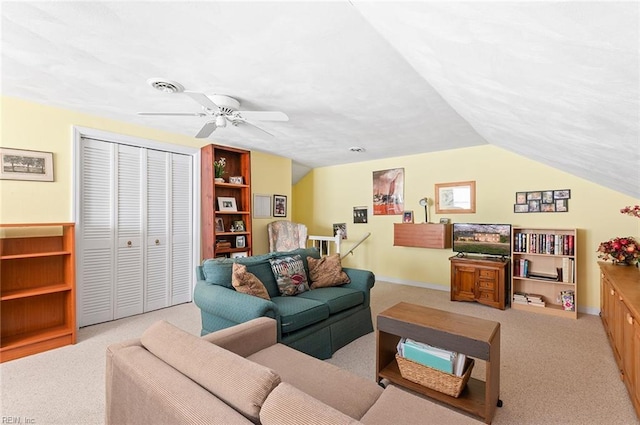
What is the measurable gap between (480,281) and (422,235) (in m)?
1.11

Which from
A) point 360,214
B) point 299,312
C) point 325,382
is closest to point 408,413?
point 325,382

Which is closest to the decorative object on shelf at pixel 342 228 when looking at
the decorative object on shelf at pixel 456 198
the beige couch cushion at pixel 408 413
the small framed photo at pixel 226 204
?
the decorative object on shelf at pixel 456 198

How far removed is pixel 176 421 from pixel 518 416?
212 cm

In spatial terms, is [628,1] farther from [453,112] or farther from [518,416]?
[453,112]

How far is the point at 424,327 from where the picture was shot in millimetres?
1977

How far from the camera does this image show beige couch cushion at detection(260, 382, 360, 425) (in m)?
0.82

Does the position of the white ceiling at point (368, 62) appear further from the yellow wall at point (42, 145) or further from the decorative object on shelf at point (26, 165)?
the decorative object on shelf at point (26, 165)

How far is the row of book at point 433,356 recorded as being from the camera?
191cm

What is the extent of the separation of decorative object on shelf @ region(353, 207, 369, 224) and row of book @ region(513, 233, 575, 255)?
2.63 metres

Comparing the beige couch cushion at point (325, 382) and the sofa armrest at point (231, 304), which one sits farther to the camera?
the sofa armrest at point (231, 304)

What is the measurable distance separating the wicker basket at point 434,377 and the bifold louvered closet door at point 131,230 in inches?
132

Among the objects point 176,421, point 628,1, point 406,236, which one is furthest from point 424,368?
point 406,236

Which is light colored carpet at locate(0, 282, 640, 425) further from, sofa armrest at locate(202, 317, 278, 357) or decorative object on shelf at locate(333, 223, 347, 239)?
decorative object on shelf at locate(333, 223, 347, 239)

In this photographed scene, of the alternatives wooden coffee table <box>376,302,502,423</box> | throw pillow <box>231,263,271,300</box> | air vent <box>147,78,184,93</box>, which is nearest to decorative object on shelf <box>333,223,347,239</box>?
throw pillow <box>231,263,271,300</box>
